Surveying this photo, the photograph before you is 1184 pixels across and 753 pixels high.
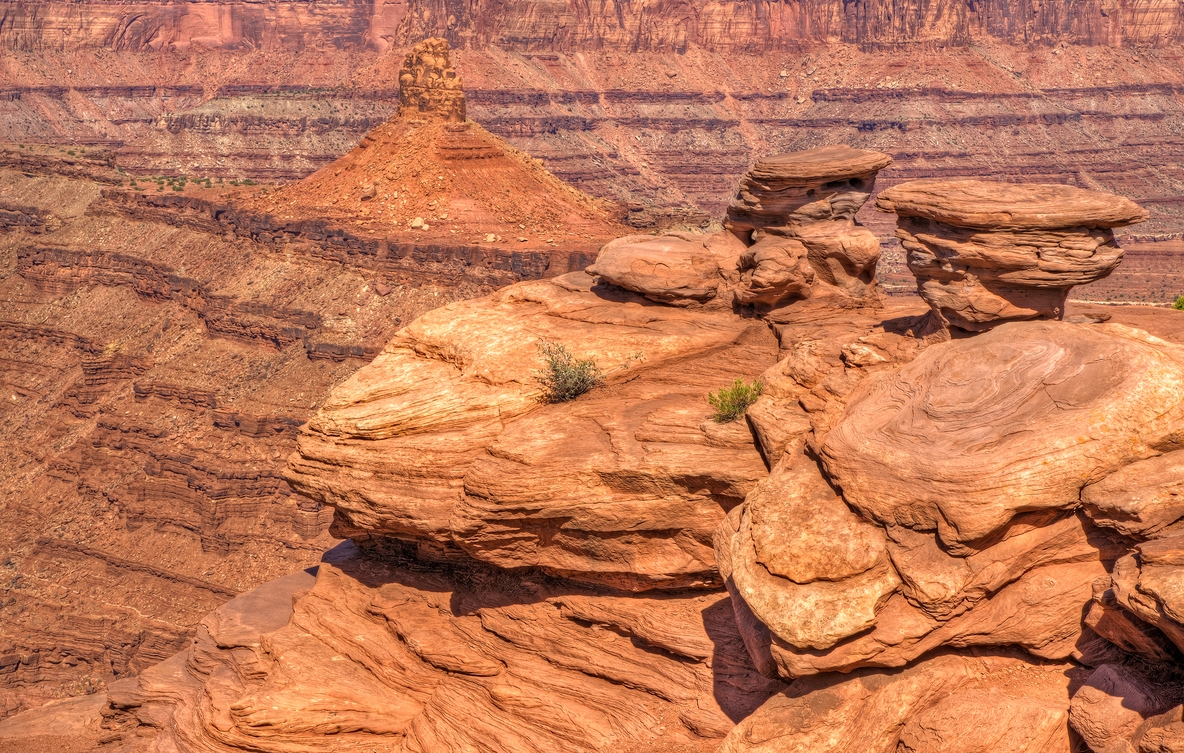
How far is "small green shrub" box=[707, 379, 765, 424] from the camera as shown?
2059 centimetres

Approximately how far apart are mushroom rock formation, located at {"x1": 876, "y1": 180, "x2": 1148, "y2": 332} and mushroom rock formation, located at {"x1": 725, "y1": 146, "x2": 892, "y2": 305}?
3.52 meters

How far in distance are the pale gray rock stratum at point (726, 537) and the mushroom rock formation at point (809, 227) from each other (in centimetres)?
9

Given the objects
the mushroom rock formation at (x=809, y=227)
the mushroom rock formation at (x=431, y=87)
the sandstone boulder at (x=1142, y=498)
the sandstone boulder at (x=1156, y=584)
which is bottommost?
the mushroom rock formation at (x=431, y=87)

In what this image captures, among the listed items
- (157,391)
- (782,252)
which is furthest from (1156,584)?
(157,391)

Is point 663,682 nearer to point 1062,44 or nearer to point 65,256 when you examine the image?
point 65,256

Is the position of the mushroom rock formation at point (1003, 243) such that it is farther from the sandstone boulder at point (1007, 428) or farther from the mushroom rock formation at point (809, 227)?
the mushroom rock formation at point (809, 227)

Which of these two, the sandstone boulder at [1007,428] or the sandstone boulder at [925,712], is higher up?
the sandstone boulder at [1007,428]

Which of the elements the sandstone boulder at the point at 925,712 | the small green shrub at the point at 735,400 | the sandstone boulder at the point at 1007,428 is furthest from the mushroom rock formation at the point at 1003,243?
the sandstone boulder at the point at 925,712

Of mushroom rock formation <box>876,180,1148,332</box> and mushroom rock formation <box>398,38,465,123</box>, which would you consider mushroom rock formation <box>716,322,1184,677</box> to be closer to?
mushroom rock formation <box>876,180,1148,332</box>

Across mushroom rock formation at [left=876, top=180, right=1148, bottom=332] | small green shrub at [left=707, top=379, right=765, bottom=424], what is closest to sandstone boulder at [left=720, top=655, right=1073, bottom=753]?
small green shrub at [left=707, top=379, right=765, bottom=424]

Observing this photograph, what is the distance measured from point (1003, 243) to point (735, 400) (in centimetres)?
471

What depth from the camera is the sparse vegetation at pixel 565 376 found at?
2238 centimetres

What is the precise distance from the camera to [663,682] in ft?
65.7

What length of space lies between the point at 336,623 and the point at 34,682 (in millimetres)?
34384
